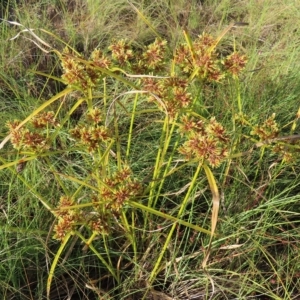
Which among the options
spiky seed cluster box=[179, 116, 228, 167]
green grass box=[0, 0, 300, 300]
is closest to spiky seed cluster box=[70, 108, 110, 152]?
green grass box=[0, 0, 300, 300]

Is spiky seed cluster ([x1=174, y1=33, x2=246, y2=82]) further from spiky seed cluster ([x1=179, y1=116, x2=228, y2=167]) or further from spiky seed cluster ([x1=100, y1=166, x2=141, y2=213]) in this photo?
spiky seed cluster ([x1=100, y1=166, x2=141, y2=213])

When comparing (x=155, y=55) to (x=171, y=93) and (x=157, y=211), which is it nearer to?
(x=171, y=93)

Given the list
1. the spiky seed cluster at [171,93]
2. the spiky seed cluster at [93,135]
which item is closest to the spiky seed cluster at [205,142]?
the spiky seed cluster at [171,93]

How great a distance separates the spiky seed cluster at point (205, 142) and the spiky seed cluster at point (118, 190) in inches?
4.5

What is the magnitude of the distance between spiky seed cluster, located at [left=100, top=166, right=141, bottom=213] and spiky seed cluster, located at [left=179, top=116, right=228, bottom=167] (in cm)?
12

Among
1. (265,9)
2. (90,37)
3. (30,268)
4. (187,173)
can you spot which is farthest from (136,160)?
(265,9)

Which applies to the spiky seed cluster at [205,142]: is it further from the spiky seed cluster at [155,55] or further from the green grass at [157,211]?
the spiky seed cluster at [155,55]

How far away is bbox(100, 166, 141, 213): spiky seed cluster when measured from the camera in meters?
1.00

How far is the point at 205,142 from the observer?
A: 95 centimetres

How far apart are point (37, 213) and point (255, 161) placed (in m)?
0.62

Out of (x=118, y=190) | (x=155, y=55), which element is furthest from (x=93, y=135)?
(x=155, y=55)

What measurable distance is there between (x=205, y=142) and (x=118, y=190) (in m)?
0.19

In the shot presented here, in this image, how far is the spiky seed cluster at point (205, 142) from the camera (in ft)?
3.11

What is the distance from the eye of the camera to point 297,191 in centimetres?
157
